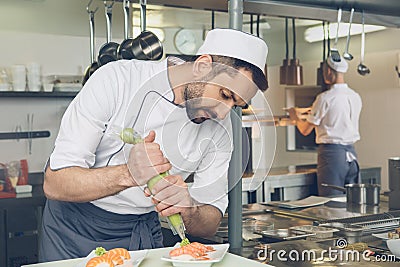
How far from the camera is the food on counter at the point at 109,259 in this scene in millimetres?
1264

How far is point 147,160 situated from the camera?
132 centimetres

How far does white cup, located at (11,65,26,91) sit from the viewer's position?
142 inches

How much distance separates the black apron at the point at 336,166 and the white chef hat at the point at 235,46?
3005 mm

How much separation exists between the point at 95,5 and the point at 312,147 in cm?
252

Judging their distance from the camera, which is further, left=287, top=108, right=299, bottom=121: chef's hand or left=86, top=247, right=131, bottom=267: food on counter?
left=287, top=108, right=299, bottom=121: chef's hand

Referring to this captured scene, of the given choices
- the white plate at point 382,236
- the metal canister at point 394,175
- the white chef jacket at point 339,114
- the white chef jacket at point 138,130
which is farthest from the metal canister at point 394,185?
the white chef jacket at point 339,114

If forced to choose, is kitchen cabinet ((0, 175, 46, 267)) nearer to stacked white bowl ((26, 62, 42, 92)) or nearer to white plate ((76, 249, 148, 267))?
stacked white bowl ((26, 62, 42, 92))

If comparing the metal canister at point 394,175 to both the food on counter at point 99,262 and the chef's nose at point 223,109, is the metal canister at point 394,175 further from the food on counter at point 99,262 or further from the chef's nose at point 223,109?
the food on counter at point 99,262

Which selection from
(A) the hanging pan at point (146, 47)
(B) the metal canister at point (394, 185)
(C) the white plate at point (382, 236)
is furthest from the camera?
(B) the metal canister at point (394, 185)

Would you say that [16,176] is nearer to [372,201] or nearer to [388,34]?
[372,201]

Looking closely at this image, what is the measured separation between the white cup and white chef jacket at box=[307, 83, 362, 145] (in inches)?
85.1

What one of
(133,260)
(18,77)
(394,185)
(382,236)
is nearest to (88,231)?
(133,260)

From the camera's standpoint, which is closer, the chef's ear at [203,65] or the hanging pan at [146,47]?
the chef's ear at [203,65]

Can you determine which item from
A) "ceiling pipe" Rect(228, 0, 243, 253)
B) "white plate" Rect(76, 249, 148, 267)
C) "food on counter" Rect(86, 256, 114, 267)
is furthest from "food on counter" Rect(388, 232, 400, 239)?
"food on counter" Rect(86, 256, 114, 267)
